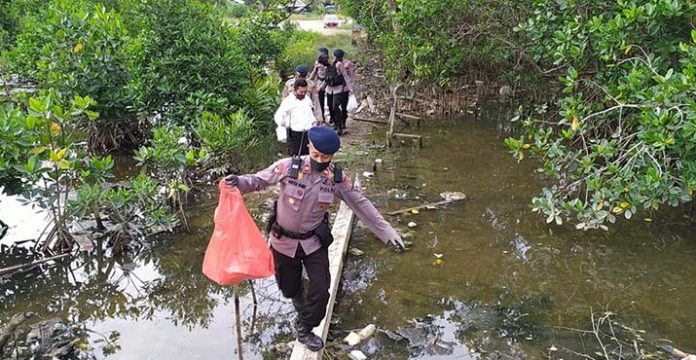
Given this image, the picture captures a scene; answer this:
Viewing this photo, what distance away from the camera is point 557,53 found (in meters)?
6.06

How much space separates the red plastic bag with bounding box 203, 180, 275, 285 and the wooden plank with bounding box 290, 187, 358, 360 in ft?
2.76

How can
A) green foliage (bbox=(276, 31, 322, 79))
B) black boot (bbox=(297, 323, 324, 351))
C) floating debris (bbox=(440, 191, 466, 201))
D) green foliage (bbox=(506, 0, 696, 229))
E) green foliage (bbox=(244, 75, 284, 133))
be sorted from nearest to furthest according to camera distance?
black boot (bbox=(297, 323, 324, 351))
green foliage (bbox=(506, 0, 696, 229))
floating debris (bbox=(440, 191, 466, 201))
green foliage (bbox=(244, 75, 284, 133))
green foliage (bbox=(276, 31, 322, 79))

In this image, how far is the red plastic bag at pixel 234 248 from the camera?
3703 mm

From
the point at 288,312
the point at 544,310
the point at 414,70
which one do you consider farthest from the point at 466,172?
the point at 288,312

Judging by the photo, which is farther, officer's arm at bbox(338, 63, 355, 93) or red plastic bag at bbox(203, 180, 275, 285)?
officer's arm at bbox(338, 63, 355, 93)

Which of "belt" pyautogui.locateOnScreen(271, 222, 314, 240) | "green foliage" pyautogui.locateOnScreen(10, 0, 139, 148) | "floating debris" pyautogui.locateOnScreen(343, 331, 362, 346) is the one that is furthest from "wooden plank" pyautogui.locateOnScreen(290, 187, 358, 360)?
"green foliage" pyautogui.locateOnScreen(10, 0, 139, 148)

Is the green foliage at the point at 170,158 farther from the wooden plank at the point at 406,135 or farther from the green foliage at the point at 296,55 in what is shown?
the green foliage at the point at 296,55

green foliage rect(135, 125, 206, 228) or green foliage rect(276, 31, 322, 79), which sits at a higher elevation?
green foliage rect(135, 125, 206, 228)

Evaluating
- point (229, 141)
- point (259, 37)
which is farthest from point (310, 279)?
point (259, 37)

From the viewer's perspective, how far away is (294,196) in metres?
4.02

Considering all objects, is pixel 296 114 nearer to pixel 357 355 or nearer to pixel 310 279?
pixel 310 279

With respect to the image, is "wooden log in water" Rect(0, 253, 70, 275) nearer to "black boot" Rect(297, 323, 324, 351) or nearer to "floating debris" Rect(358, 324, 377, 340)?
"black boot" Rect(297, 323, 324, 351)

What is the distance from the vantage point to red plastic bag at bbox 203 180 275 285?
12.1ft

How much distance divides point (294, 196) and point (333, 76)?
23.2ft
